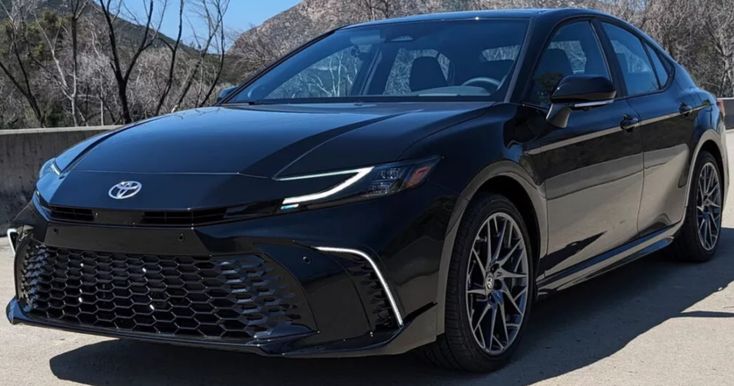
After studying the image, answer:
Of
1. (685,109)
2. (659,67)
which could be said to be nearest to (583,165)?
(685,109)

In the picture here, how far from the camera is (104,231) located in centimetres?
369

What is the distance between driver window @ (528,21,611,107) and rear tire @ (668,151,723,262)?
132 centimetres

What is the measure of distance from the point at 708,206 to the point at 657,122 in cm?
123

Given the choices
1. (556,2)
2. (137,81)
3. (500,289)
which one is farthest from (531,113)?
(556,2)

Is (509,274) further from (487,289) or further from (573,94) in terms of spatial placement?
(573,94)

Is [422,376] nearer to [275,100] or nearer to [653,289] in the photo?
[275,100]

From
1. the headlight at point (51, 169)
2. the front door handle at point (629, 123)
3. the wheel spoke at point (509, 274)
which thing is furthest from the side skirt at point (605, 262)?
the headlight at point (51, 169)

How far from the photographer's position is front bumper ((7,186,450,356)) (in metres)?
3.54

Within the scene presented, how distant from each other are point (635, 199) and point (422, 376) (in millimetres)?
1853

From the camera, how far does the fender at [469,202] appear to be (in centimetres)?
382

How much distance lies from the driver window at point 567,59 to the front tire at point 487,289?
2.48 feet

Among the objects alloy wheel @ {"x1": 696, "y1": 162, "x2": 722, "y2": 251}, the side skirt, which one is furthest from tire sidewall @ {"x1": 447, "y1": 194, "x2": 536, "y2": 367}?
alloy wheel @ {"x1": 696, "y1": 162, "x2": 722, "y2": 251}

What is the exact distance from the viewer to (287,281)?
353 cm

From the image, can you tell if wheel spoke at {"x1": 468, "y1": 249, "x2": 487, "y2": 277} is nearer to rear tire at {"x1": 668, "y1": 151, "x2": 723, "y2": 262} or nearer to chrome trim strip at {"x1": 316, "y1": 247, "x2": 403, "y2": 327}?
chrome trim strip at {"x1": 316, "y1": 247, "x2": 403, "y2": 327}
